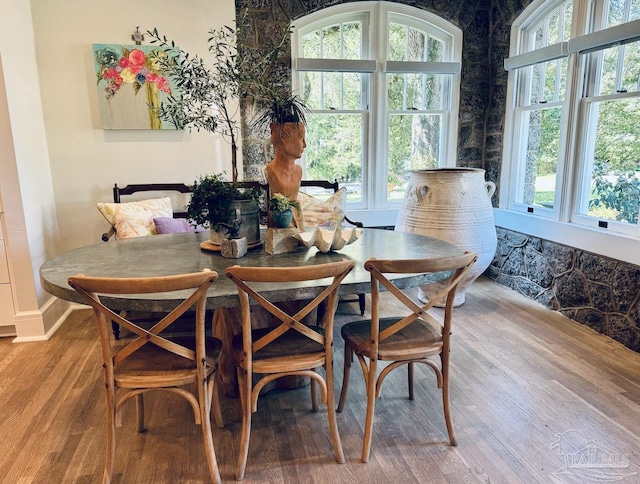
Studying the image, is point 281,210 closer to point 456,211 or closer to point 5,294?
point 456,211

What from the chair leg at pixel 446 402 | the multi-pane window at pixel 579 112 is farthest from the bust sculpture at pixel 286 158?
the multi-pane window at pixel 579 112

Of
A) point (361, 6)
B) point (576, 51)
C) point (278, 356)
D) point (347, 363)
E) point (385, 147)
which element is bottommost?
point (347, 363)

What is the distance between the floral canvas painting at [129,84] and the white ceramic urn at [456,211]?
6.92ft

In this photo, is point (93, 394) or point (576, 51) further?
point (576, 51)

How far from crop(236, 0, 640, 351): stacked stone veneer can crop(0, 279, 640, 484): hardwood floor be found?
344mm

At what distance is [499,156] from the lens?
13.6 ft

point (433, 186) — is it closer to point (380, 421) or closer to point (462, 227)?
point (462, 227)

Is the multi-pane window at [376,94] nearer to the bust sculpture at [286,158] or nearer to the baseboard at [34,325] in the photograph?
the bust sculpture at [286,158]

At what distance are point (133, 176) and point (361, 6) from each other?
244cm

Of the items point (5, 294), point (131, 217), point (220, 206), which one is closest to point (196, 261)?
point (220, 206)

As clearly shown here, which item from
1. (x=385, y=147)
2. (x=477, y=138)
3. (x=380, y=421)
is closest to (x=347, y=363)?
(x=380, y=421)

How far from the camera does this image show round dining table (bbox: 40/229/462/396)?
161 centimetres

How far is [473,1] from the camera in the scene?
4062mm

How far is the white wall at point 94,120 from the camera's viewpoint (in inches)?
129
